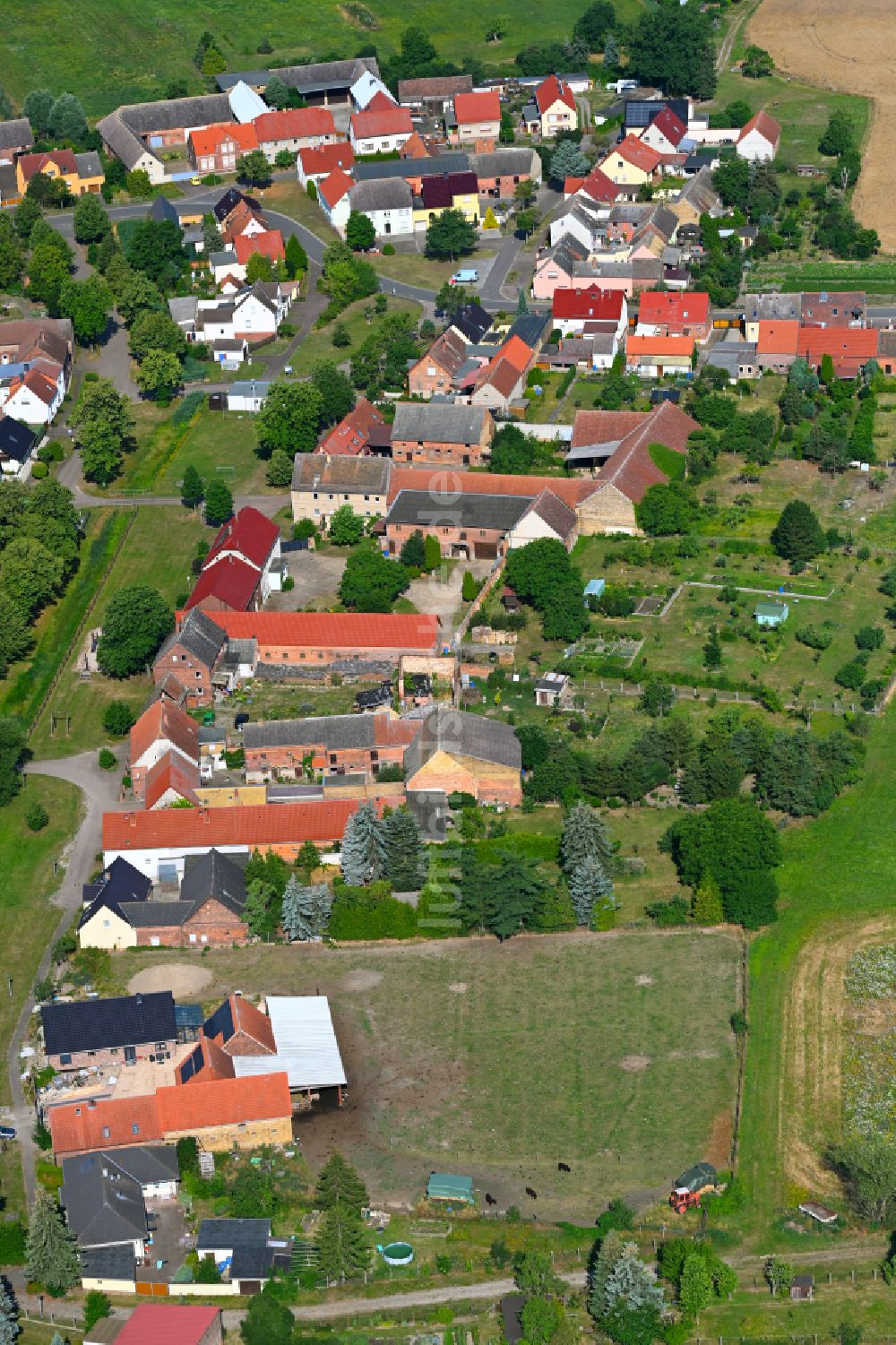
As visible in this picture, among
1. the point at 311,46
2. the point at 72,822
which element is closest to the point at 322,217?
the point at 311,46

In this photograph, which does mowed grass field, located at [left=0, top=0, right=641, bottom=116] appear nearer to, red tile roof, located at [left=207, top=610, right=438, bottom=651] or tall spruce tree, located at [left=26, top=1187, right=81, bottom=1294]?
red tile roof, located at [left=207, top=610, right=438, bottom=651]

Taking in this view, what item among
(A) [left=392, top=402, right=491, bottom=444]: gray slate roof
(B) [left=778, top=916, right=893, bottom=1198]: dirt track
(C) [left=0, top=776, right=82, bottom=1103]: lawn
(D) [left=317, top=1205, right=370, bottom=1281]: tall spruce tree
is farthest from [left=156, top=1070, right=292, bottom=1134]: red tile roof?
(A) [left=392, top=402, right=491, bottom=444]: gray slate roof

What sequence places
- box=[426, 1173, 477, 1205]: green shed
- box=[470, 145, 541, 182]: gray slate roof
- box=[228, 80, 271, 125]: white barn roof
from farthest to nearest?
box=[228, 80, 271, 125]: white barn roof, box=[470, 145, 541, 182]: gray slate roof, box=[426, 1173, 477, 1205]: green shed

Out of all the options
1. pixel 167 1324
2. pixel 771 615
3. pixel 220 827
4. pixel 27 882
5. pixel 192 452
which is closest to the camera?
pixel 167 1324

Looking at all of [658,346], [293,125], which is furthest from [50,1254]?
[293,125]

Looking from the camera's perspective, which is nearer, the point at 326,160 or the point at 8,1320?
the point at 8,1320

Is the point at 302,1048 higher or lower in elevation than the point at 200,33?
lower

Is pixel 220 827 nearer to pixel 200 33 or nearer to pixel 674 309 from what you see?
pixel 674 309
